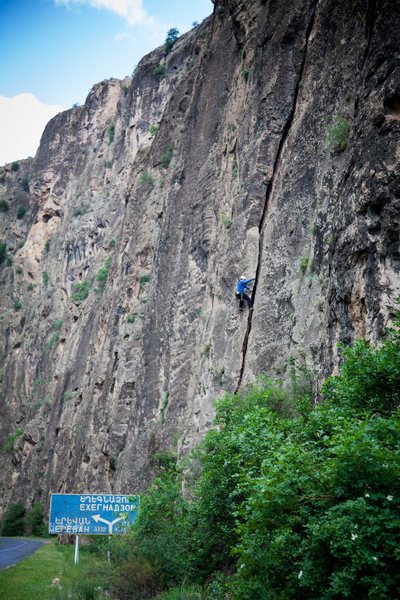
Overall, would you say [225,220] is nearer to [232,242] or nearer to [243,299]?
[232,242]

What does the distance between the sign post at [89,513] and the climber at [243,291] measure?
774cm

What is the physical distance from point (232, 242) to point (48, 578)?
13205 mm

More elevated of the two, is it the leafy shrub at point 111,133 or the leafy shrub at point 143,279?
the leafy shrub at point 111,133

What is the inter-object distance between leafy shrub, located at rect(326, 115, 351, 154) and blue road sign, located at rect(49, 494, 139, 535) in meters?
13.1

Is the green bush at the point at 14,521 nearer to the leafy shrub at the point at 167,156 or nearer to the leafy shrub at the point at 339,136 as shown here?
the leafy shrub at the point at 167,156

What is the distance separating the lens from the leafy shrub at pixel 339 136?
1569cm

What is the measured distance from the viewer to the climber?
64.4ft

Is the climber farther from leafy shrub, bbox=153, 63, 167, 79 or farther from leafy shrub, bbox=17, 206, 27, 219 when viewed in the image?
leafy shrub, bbox=17, 206, 27, 219

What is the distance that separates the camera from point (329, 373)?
38.5 ft

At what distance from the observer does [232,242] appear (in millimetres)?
22453

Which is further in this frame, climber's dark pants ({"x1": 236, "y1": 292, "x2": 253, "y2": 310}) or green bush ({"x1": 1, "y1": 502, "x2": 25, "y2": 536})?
green bush ({"x1": 1, "y1": 502, "x2": 25, "y2": 536})

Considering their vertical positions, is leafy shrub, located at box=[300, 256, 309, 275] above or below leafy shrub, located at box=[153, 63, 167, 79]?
below

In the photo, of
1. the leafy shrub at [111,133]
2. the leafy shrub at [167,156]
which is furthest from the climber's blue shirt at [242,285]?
the leafy shrub at [111,133]

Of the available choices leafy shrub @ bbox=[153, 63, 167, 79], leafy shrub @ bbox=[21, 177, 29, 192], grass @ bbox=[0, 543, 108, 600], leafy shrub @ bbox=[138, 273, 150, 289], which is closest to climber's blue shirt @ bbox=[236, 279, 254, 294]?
grass @ bbox=[0, 543, 108, 600]
